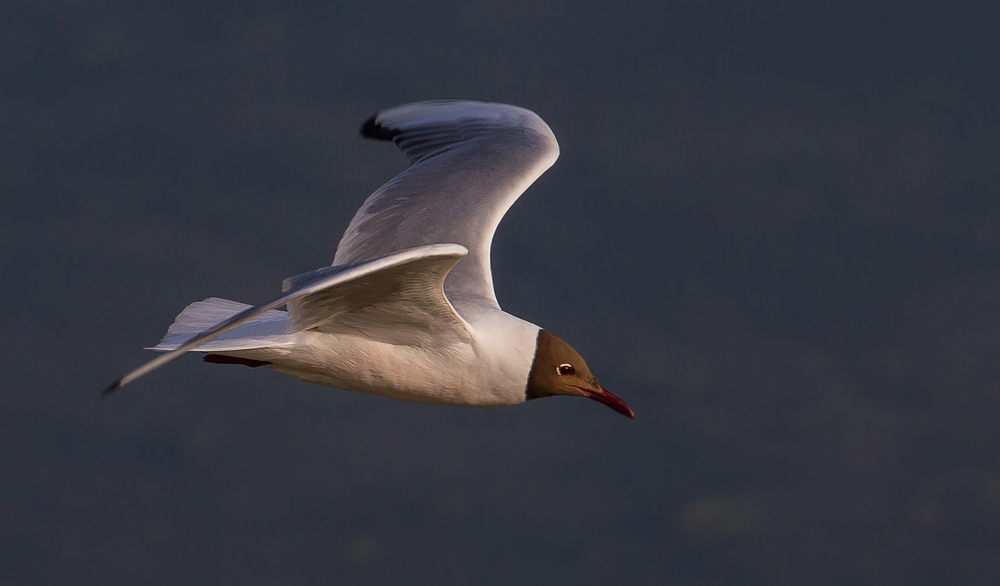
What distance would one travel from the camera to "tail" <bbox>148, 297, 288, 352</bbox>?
4531mm

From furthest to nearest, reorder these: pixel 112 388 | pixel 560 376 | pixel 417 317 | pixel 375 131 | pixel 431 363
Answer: pixel 375 131 < pixel 560 376 < pixel 431 363 < pixel 417 317 < pixel 112 388

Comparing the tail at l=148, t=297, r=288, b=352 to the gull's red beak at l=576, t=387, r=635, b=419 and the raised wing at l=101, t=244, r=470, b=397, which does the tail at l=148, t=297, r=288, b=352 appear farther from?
the gull's red beak at l=576, t=387, r=635, b=419

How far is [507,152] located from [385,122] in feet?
2.39

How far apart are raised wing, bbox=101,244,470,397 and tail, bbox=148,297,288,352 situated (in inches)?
4.4

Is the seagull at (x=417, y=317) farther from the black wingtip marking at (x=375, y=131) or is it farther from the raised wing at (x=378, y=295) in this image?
the black wingtip marking at (x=375, y=131)

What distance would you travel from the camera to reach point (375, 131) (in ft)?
20.6

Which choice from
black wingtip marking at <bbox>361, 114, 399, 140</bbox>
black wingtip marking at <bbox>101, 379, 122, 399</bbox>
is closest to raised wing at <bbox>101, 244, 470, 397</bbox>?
black wingtip marking at <bbox>101, 379, 122, 399</bbox>

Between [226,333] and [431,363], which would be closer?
Result: [431,363]

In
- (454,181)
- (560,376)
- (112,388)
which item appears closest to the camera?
A: (112,388)

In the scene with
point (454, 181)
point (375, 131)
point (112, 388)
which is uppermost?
point (375, 131)

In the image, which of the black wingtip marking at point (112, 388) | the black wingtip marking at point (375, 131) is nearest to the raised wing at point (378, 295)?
the black wingtip marking at point (112, 388)

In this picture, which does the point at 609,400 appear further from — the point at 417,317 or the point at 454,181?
the point at 454,181

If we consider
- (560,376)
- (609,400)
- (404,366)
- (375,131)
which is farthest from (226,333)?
(375,131)

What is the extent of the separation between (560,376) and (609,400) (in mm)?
232
